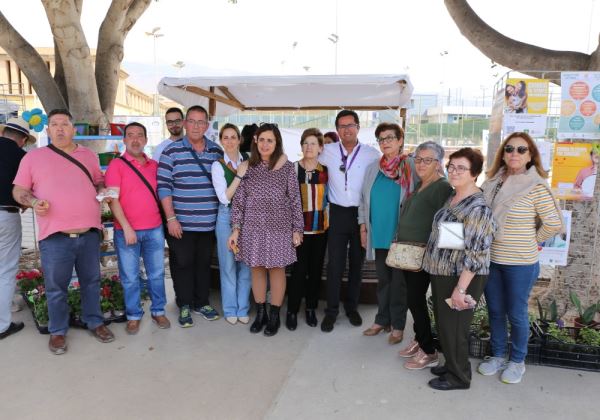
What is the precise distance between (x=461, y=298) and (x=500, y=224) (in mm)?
532

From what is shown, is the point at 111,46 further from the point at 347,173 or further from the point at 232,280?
the point at 347,173

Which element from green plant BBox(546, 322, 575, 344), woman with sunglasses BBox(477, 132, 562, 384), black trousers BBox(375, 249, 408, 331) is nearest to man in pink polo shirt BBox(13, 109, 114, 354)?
black trousers BBox(375, 249, 408, 331)

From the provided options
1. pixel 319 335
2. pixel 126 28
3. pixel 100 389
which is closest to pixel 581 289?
pixel 319 335

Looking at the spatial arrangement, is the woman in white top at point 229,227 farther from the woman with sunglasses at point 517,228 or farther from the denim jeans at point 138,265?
the woman with sunglasses at point 517,228

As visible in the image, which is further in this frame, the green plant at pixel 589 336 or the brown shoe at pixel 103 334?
the brown shoe at pixel 103 334

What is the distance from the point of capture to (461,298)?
248 cm

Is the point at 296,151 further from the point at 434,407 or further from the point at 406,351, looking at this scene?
the point at 434,407

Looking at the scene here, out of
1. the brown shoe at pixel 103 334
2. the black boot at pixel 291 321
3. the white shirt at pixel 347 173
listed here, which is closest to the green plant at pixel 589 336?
the white shirt at pixel 347 173

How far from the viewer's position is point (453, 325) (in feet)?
8.59

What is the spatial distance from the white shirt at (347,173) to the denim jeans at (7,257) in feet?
8.01

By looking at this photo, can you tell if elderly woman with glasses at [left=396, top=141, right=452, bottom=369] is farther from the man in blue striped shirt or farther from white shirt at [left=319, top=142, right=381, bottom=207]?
the man in blue striped shirt

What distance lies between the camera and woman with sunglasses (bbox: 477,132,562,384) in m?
2.62

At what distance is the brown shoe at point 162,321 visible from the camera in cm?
370

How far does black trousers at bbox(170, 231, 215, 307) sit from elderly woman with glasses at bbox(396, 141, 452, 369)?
169 cm
